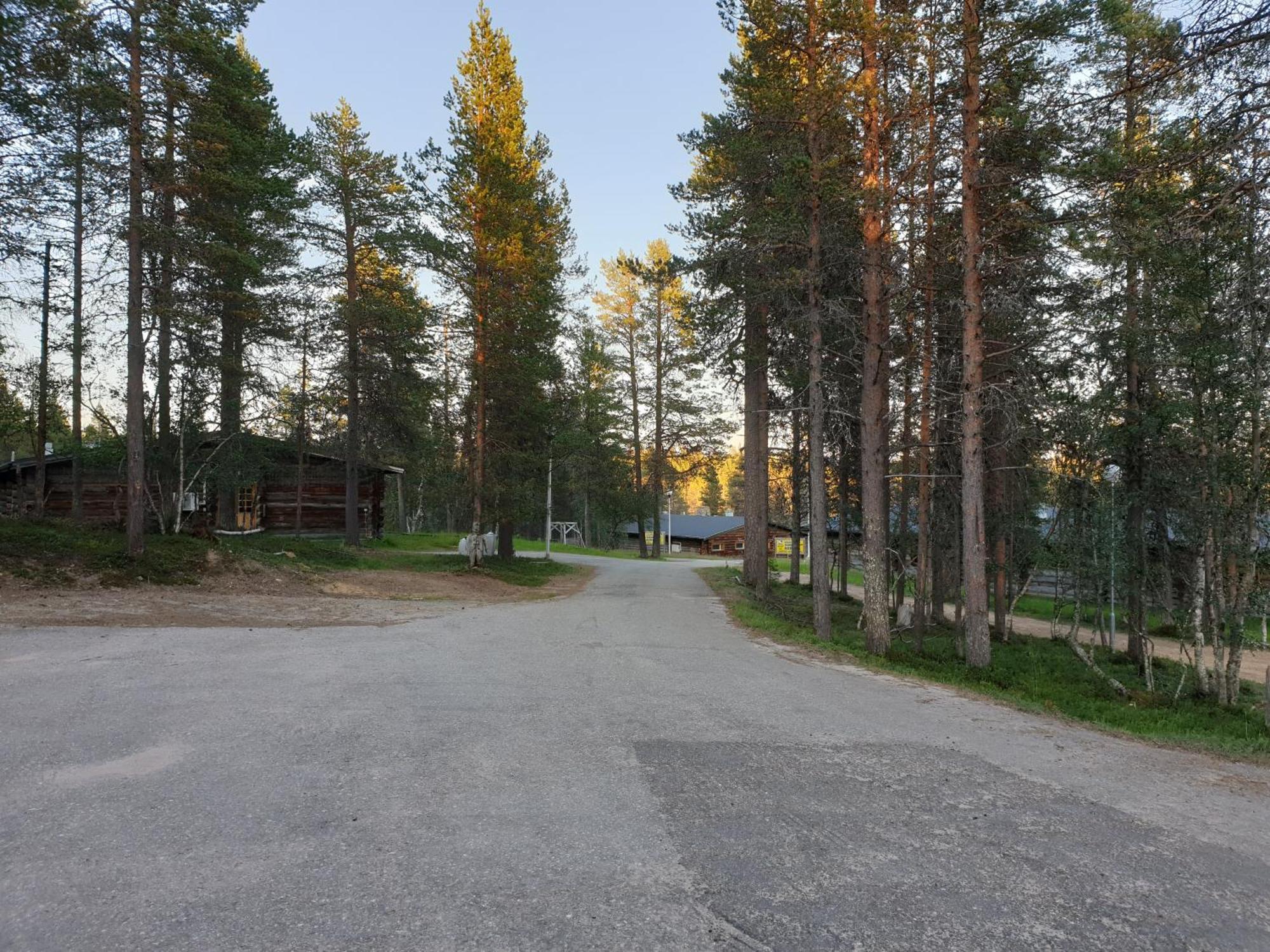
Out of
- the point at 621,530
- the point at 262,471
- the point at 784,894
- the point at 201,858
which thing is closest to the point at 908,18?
the point at 784,894

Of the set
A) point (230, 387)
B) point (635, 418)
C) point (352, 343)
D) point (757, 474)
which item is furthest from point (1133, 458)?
point (635, 418)

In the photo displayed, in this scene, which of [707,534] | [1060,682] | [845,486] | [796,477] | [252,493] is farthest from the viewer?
[707,534]

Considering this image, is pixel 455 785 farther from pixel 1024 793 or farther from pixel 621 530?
pixel 621 530

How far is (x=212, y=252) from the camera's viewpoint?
14.1 metres

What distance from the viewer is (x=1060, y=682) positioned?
40.4ft

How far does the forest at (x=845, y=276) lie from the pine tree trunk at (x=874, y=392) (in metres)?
0.07

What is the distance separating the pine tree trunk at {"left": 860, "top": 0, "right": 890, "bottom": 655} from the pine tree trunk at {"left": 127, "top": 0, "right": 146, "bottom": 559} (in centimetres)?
1311

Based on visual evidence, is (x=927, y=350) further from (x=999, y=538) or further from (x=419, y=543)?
(x=419, y=543)

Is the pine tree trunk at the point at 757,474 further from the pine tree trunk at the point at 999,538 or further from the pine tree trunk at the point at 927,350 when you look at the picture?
the pine tree trunk at the point at 999,538

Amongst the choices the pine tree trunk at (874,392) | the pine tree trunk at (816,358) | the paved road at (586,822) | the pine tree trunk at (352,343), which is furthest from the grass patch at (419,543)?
the paved road at (586,822)

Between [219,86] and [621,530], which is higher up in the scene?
[219,86]

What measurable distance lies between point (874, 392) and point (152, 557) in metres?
14.6

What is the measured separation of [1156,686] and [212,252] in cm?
2068

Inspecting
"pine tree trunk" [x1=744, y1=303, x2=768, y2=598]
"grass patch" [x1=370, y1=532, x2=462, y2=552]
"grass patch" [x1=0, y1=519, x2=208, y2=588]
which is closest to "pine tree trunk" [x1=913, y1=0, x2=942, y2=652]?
"pine tree trunk" [x1=744, y1=303, x2=768, y2=598]
